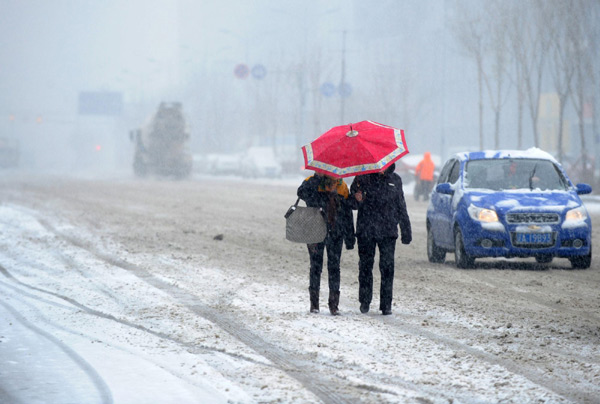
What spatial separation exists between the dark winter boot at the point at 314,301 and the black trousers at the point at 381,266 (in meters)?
0.39

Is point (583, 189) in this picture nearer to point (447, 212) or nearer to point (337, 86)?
point (447, 212)

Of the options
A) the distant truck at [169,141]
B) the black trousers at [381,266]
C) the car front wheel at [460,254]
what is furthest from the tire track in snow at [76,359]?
the distant truck at [169,141]

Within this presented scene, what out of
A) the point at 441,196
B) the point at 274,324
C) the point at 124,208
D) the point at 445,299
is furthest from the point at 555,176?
the point at 124,208

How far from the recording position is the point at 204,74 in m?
98.7

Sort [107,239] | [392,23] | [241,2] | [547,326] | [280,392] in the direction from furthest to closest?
[241,2] < [392,23] < [107,239] < [547,326] < [280,392]

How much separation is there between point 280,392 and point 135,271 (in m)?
6.43

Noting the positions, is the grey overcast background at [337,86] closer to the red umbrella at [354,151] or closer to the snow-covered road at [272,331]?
the snow-covered road at [272,331]

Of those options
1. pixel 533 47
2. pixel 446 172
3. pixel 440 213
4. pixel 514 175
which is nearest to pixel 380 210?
pixel 514 175

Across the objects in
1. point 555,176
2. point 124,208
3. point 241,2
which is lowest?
point 124,208

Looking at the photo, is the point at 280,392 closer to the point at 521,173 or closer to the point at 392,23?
the point at 521,173

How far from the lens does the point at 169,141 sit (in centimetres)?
5341

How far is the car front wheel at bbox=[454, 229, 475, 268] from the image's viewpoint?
39.1 feet

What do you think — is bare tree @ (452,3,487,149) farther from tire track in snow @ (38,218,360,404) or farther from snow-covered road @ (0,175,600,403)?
tire track in snow @ (38,218,360,404)

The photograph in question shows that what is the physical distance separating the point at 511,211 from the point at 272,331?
4927 mm
